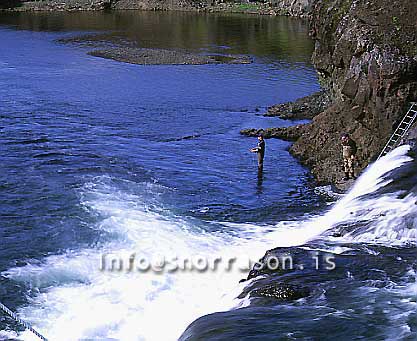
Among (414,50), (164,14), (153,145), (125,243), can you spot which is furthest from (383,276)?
(164,14)

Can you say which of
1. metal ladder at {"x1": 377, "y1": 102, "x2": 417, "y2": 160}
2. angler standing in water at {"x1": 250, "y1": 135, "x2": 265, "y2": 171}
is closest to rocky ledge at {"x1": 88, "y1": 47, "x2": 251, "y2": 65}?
angler standing in water at {"x1": 250, "y1": 135, "x2": 265, "y2": 171}

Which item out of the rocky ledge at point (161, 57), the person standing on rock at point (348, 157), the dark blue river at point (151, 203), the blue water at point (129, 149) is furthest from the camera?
the rocky ledge at point (161, 57)

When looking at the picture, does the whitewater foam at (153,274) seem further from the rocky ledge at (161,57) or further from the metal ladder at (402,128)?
the rocky ledge at (161,57)

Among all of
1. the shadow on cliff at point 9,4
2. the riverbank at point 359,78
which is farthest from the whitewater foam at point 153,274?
the shadow on cliff at point 9,4

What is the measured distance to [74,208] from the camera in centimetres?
2439

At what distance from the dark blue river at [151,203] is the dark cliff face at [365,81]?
1641mm

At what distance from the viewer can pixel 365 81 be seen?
2800 centimetres

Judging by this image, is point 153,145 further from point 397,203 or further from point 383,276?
point 383,276

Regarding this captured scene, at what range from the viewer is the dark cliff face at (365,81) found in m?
26.9

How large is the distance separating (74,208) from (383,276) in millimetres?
12463

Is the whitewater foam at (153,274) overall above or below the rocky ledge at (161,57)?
below

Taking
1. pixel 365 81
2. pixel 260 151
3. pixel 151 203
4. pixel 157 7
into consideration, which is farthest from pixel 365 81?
pixel 157 7

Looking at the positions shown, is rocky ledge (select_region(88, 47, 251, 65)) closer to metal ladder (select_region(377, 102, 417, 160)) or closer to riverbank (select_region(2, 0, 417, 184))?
riverbank (select_region(2, 0, 417, 184))

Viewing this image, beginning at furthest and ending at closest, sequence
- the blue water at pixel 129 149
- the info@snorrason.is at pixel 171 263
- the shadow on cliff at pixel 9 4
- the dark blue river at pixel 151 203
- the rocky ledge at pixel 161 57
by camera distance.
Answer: the shadow on cliff at pixel 9 4 < the rocky ledge at pixel 161 57 < the blue water at pixel 129 149 < the info@snorrason.is at pixel 171 263 < the dark blue river at pixel 151 203
